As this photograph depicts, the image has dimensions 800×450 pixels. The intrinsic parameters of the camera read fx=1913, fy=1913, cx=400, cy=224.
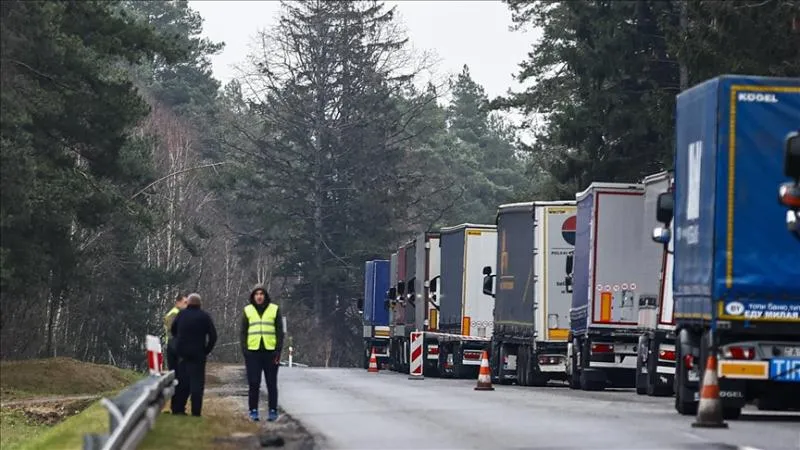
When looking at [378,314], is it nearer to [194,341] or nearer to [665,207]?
[665,207]

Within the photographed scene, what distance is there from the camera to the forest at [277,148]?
44.9m

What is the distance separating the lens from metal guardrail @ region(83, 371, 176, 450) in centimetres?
1464

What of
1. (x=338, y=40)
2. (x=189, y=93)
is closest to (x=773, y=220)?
(x=338, y=40)

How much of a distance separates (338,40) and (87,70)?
45593mm

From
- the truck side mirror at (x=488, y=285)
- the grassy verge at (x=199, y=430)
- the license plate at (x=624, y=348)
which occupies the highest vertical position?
the truck side mirror at (x=488, y=285)

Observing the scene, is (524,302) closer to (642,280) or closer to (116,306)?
(642,280)

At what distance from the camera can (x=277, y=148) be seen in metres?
93.2

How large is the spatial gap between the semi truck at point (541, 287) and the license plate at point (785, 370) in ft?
54.3

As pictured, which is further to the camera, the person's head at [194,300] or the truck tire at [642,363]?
the truck tire at [642,363]

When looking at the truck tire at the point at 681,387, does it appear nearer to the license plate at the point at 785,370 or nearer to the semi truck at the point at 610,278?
the license plate at the point at 785,370

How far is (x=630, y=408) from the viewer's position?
26.3 metres

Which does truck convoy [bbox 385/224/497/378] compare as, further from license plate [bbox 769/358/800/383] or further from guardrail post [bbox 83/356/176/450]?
license plate [bbox 769/358/800/383]

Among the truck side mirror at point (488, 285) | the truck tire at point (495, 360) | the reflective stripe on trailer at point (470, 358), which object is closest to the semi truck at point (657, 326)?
the truck tire at point (495, 360)

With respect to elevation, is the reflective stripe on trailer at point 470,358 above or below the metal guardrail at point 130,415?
above
